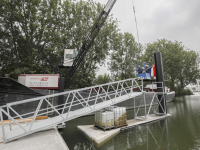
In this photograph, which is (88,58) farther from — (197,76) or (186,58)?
(197,76)

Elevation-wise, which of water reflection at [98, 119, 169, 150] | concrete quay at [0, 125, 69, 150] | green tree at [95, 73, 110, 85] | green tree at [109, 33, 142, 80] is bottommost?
water reflection at [98, 119, 169, 150]

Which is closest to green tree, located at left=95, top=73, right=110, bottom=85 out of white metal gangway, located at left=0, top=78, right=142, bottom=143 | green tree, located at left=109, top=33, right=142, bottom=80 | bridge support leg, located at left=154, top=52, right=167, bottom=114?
green tree, located at left=109, top=33, right=142, bottom=80

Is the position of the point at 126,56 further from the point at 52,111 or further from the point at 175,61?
the point at 52,111

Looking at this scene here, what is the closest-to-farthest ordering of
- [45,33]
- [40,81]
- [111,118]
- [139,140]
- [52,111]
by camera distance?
[52,111] < [139,140] < [111,118] < [40,81] < [45,33]

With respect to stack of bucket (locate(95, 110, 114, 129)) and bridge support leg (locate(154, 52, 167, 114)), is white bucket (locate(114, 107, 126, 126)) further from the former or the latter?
bridge support leg (locate(154, 52, 167, 114))

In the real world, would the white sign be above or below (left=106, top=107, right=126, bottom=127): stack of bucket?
above

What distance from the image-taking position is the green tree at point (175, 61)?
41.3 meters

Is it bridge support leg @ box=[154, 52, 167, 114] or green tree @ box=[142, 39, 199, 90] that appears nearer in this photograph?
bridge support leg @ box=[154, 52, 167, 114]

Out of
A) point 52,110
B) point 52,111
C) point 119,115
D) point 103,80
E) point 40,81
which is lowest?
point 119,115

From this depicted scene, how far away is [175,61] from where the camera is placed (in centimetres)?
4141

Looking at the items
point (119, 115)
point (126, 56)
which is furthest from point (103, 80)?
point (119, 115)

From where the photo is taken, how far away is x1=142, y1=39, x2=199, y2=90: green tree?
4128 centimetres

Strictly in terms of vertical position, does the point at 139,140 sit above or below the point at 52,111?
below

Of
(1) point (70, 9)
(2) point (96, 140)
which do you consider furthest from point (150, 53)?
(2) point (96, 140)
